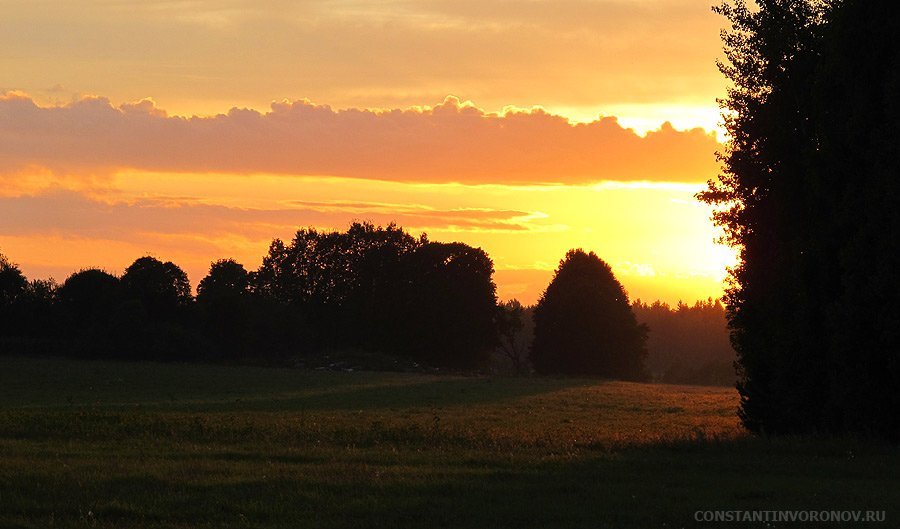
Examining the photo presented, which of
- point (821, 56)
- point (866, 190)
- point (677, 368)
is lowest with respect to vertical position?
point (677, 368)

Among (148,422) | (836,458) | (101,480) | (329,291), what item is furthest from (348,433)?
(329,291)

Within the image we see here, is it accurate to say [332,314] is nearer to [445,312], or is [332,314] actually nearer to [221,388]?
[445,312]

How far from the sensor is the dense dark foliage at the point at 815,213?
26.1 m

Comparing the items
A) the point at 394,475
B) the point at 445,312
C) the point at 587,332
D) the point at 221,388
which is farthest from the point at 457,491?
the point at 445,312

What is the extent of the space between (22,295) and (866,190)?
307ft

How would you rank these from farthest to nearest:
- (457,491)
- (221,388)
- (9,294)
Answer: (9,294), (221,388), (457,491)

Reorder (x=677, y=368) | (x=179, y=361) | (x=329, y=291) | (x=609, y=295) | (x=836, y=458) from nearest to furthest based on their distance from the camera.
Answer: (x=836, y=458), (x=179, y=361), (x=609, y=295), (x=329, y=291), (x=677, y=368)

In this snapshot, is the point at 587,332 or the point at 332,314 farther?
the point at 332,314

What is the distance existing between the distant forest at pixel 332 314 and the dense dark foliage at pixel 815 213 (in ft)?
232

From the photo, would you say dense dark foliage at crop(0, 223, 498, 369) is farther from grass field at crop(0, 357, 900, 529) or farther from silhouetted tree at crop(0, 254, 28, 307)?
grass field at crop(0, 357, 900, 529)

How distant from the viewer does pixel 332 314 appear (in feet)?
389

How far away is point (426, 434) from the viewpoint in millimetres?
27516

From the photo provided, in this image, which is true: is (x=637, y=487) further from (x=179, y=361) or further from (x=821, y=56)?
(x=179, y=361)

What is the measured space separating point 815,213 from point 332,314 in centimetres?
9314
